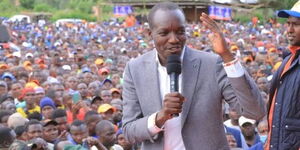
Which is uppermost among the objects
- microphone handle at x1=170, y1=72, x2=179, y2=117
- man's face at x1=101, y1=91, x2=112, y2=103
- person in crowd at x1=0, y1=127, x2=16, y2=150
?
microphone handle at x1=170, y1=72, x2=179, y2=117

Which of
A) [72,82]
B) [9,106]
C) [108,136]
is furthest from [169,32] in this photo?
[72,82]

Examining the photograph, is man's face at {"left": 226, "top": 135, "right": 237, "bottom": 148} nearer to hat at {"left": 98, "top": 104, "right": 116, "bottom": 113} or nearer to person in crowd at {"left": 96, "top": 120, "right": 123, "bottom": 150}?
person in crowd at {"left": 96, "top": 120, "right": 123, "bottom": 150}

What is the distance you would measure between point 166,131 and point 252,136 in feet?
13.4

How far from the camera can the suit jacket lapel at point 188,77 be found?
8.81 feet

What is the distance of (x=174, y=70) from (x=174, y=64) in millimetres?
29

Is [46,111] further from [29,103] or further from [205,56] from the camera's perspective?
[205,56]

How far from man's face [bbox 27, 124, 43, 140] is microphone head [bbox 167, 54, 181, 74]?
3975 millimetres

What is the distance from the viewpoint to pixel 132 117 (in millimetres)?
2795

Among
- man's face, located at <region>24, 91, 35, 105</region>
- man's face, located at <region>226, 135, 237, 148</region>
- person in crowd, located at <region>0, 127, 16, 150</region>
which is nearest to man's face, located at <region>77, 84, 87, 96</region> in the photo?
man's face, located at <region>24, 91, 35, 105</region>

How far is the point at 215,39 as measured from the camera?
2.61 meters

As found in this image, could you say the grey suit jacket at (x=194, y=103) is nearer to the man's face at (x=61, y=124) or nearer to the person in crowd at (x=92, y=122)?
the person in crowd at (x=92, y=122)

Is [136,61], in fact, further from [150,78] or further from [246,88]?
[246,88]

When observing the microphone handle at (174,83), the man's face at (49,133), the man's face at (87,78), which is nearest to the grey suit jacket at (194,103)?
the microphone handle at (174,83)

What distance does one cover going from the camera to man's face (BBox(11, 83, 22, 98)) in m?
9.72
